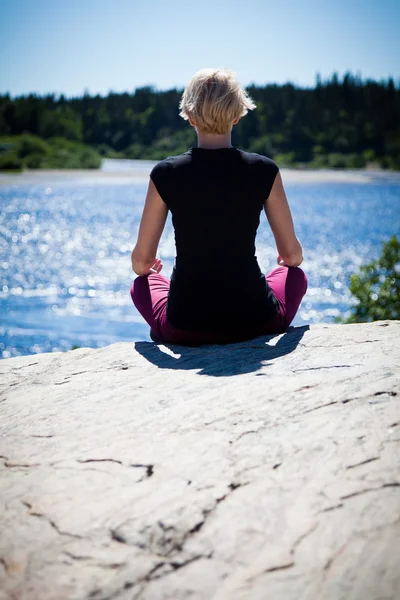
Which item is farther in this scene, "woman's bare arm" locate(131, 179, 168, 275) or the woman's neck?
"woman's bare arm" locate(131, 179, 168, 275)

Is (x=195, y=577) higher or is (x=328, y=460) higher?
(x=328, y=460)

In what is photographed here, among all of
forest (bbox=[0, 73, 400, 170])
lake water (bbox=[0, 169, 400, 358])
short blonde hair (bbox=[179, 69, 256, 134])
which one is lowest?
lake water (bbox=[0, 169, 400, 358])

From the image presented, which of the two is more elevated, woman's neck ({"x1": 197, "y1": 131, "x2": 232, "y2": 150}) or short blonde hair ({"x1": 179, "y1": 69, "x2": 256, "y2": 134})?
short blonde hair ({"x1": 179, "y1": 69, "x2": 256, "y2": 134})

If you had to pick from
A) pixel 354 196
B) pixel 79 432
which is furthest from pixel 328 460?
pixel 354 196

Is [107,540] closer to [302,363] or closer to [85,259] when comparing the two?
[302,363]

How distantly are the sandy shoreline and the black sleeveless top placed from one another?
50.7m

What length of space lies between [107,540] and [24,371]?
170 centimetres

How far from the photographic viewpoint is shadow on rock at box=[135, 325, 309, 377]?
2865mm

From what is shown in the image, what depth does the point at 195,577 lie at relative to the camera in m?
1.62

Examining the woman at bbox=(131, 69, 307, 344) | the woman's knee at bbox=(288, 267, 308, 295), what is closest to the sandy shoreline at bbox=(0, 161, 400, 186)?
the woman's knee at bbox=(288, 267, 308, 295)

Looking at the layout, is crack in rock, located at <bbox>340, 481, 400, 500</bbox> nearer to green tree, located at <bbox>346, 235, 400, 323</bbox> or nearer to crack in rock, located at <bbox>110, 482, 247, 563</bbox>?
crack in rock, located at <bbox>110, 482, 247, 563</bbox>

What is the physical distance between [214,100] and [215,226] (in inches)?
23.9

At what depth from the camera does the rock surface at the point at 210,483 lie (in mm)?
1628

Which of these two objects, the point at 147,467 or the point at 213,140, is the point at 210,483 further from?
the point at 213,140
